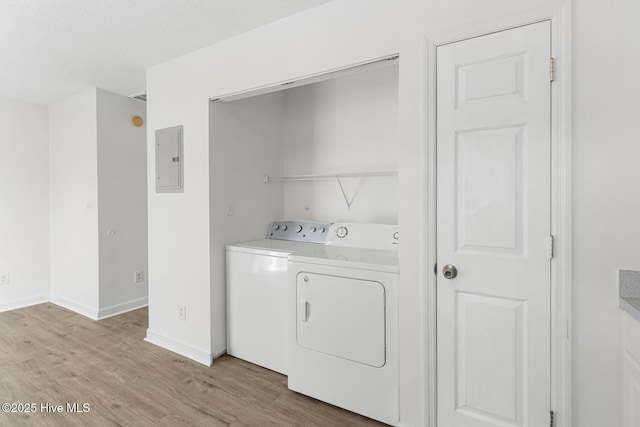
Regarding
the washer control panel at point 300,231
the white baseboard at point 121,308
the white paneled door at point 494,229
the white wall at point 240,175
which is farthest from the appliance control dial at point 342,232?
the white baseboard at point 121,308

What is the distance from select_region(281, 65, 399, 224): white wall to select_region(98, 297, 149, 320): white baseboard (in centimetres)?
221

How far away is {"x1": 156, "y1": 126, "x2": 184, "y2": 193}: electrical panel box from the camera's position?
2.71 meters

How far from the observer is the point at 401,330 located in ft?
5.78

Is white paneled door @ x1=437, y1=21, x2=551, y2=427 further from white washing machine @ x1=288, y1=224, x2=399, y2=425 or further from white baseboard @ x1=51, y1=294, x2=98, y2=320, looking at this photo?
white baseboard @ x1=51, y1=294, x2=98, y2=320

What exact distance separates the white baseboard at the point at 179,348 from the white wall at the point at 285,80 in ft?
0.05

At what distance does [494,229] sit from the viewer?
60.2 inches

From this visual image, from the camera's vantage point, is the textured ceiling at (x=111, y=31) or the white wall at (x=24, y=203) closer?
the textured ceiling at (x=111, y=31)

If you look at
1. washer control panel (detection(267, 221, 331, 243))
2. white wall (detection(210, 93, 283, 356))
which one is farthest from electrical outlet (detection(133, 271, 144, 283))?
washer control panel (detection(267, 221, 331, 243))

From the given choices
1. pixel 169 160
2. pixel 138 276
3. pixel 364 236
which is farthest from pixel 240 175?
pixel 138 276

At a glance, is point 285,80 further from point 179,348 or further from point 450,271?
point 179,348

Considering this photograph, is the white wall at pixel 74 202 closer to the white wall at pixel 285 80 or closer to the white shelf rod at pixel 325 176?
the white wall at pixel 285 80

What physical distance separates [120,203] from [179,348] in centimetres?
188

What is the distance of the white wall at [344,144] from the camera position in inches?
103

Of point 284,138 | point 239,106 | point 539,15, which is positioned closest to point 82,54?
point 239,106
